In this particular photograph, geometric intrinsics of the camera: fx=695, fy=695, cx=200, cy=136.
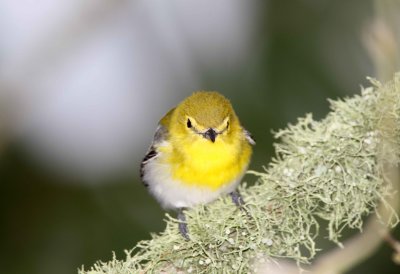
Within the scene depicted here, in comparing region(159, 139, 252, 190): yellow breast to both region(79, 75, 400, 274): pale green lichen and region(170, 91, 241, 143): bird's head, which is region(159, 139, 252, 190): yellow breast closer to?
region(170, 91, 241, 143): bird's head

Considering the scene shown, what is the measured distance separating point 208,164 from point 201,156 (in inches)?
2.9

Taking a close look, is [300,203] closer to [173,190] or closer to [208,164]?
[208,164]

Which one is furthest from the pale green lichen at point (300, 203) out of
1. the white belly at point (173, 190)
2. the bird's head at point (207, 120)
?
the bird's head at point (207, 120)

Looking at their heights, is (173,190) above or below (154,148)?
below

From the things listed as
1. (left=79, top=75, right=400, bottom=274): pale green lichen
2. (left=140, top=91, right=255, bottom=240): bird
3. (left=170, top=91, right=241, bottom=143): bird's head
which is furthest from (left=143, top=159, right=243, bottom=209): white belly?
(left=79, top=75, right=400, bottom=274): pale green lichen

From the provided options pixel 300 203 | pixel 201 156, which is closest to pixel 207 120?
pixel 201 156

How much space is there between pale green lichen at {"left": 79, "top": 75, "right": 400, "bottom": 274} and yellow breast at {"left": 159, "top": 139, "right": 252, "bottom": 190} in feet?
2.57

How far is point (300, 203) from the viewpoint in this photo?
3811mm

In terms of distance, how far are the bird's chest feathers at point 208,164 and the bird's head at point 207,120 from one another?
2.2 inches

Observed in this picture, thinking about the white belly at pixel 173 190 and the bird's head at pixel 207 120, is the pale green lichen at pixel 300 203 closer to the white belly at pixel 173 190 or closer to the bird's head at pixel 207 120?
the white belly at pixel 173 190

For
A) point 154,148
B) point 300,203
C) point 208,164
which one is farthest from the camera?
point 154,148

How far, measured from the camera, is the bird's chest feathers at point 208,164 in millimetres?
4785

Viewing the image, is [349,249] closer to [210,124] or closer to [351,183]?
[351,183]

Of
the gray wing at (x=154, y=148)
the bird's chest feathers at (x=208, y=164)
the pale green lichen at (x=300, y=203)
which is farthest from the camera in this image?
the gray wing at (x=154, y=148)
